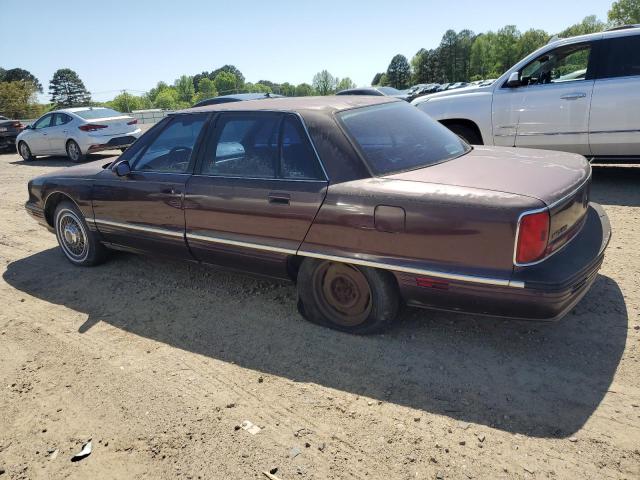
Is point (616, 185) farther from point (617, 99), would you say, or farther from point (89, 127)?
point (89, 127)

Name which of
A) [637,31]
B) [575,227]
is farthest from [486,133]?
[575,227]

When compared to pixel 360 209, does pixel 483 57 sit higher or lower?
higher

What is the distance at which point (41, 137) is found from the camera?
13.8 m

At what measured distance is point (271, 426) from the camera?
2.53 m

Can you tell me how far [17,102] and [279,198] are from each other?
154 ft

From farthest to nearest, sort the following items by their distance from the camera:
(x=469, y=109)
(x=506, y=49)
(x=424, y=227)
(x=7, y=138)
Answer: (x=506, y=49) → (x=7, y=138) → (x=469, y=109) → (x=424, y=227)

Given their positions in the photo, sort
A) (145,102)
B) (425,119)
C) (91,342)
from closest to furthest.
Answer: (91,342) → (425,119) → (145,102)

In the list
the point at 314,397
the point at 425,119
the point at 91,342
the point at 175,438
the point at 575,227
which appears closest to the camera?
the point at 175,438

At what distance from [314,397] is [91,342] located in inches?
68.8

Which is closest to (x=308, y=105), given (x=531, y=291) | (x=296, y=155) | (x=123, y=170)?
(x=296, y=155)

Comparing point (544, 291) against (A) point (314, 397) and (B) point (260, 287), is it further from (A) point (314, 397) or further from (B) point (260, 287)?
(B) point (260, 287)

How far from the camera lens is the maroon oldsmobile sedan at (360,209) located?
262 centimetres

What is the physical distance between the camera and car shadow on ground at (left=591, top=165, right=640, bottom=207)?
580 centimetres

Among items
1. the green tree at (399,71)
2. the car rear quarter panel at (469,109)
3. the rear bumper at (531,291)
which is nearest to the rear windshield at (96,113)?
the car rear quarter panel at (469,109)
